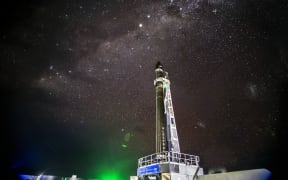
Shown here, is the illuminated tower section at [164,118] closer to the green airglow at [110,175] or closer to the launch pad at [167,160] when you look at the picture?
the launch pad at [167,160]

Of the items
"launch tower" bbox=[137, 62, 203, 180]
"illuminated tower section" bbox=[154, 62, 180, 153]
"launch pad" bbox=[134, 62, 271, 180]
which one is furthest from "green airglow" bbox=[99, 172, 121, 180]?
"launch pad" bbox=[134, 62, 271, 180]

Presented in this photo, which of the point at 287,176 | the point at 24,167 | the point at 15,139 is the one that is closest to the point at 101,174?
the point at 24,167

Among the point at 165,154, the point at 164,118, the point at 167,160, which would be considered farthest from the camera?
the point at 164,118

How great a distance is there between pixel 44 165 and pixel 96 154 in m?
19.9

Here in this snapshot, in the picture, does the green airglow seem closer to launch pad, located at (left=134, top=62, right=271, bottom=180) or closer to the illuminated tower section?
the illuminated tower section

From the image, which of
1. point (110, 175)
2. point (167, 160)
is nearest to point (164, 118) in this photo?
point (167, 160)

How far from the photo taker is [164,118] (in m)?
28.3

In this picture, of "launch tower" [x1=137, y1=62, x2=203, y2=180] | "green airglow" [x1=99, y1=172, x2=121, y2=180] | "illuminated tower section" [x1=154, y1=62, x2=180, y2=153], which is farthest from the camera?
"green airglow" [x1=99, y1=172, x2=121, y2=180]

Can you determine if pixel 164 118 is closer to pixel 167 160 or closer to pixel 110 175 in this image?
pixel 167 160

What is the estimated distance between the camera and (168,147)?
26.1m

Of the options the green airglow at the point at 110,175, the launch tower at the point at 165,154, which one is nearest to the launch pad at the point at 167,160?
the launch tower at the point at 165,154

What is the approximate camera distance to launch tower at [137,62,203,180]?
778 inches

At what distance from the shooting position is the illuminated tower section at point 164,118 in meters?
26.3

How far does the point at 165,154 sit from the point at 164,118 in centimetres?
557
